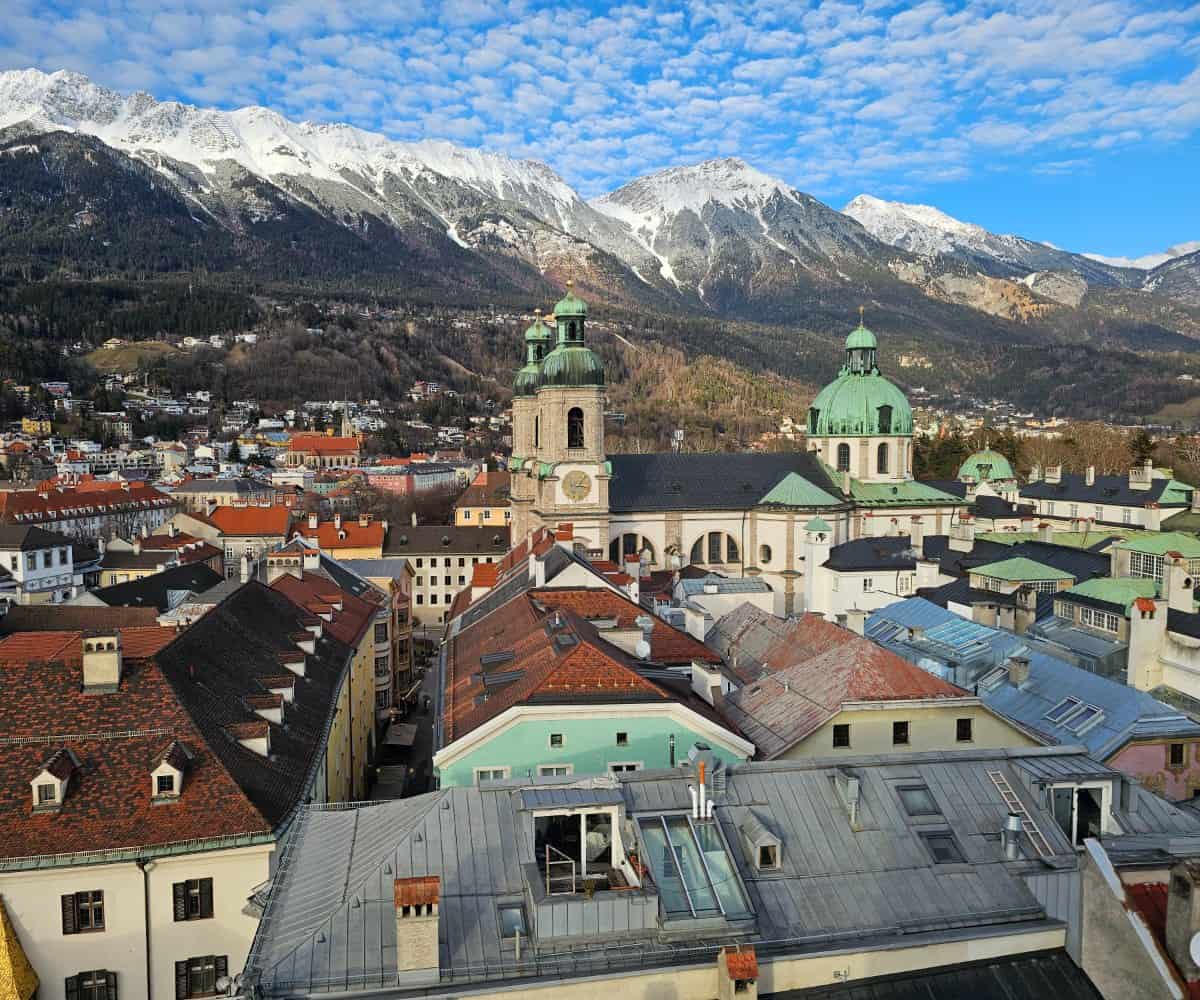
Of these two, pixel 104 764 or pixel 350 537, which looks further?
pixel 350 537

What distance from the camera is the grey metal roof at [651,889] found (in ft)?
42.3

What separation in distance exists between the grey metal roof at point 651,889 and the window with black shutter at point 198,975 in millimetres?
5963

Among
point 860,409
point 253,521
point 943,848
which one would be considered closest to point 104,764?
point 943,848

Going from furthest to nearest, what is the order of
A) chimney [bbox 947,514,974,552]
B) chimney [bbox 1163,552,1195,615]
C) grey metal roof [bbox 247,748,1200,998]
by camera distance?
chimney [bbox 947,514,974,552] < chimney [bbox 1163,552,1195,615] < grey metal roof [bbox 247,748,1200,998]

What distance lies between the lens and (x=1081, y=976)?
13828 millimetres

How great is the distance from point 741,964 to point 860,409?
220 feet

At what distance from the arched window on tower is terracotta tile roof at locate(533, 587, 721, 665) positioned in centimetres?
2971

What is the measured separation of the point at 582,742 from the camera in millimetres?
23734

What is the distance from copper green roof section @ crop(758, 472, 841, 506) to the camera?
69.2m

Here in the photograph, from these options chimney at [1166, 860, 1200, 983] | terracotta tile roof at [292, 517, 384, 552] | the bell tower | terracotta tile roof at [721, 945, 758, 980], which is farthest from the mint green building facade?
terracotta tile roof at [292, 517, 384, 552]

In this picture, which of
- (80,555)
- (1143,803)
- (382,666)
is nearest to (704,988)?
(1143,803)

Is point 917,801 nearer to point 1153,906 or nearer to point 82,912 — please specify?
point 1153,906

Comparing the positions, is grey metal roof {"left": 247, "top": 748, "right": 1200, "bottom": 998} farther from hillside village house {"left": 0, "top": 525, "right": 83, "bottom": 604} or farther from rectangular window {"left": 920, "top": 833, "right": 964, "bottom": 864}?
hillside village house {"left": 0, "top": 525, "right": 83, "bottom": 604}

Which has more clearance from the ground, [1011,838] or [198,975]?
[1011,838]
